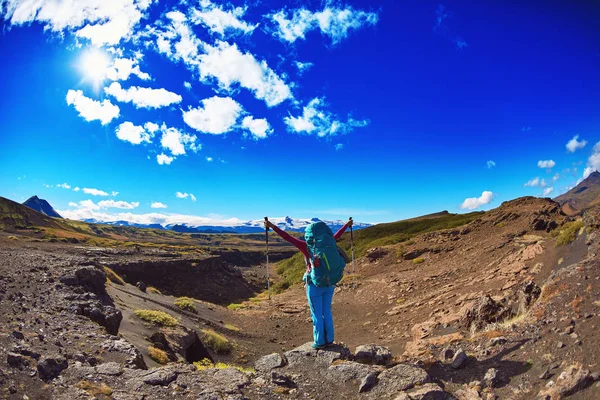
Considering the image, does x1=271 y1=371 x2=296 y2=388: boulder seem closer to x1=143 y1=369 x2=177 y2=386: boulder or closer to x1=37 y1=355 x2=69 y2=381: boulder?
x1=143 y1=369 x2=177 y2=386: boulder

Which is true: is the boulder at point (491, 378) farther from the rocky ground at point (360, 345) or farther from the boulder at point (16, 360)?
the boulder at point (16, 360)

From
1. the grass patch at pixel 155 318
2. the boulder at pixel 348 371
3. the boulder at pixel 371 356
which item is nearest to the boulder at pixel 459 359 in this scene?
the boulder at pixel 371 356

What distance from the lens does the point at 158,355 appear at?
10.1 m

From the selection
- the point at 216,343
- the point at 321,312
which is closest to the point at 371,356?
the point at 321,312

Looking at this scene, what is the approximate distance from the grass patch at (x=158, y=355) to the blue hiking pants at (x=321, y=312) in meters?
4.77

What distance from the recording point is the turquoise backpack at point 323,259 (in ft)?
30.0

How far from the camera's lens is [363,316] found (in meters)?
21.1

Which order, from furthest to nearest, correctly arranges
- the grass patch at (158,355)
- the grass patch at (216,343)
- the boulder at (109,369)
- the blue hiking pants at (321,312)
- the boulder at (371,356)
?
the grass patch at (216,343) → the grass patch at (158,355) → the blue hiking pants at (321,312) → the boulder at (371,356) → the boulder at (109,369)

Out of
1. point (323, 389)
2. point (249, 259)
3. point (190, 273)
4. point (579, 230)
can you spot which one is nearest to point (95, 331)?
point (323, 389)

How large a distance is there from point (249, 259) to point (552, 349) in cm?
8589

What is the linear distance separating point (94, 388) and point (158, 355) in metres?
4.48

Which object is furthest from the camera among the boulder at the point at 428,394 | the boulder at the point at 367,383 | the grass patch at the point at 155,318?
the grass patch at the point at 155,318

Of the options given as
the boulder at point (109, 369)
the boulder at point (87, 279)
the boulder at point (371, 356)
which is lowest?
the boulder at point (371, 356)

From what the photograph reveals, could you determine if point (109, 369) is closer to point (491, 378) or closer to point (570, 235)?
point (491, 378)
